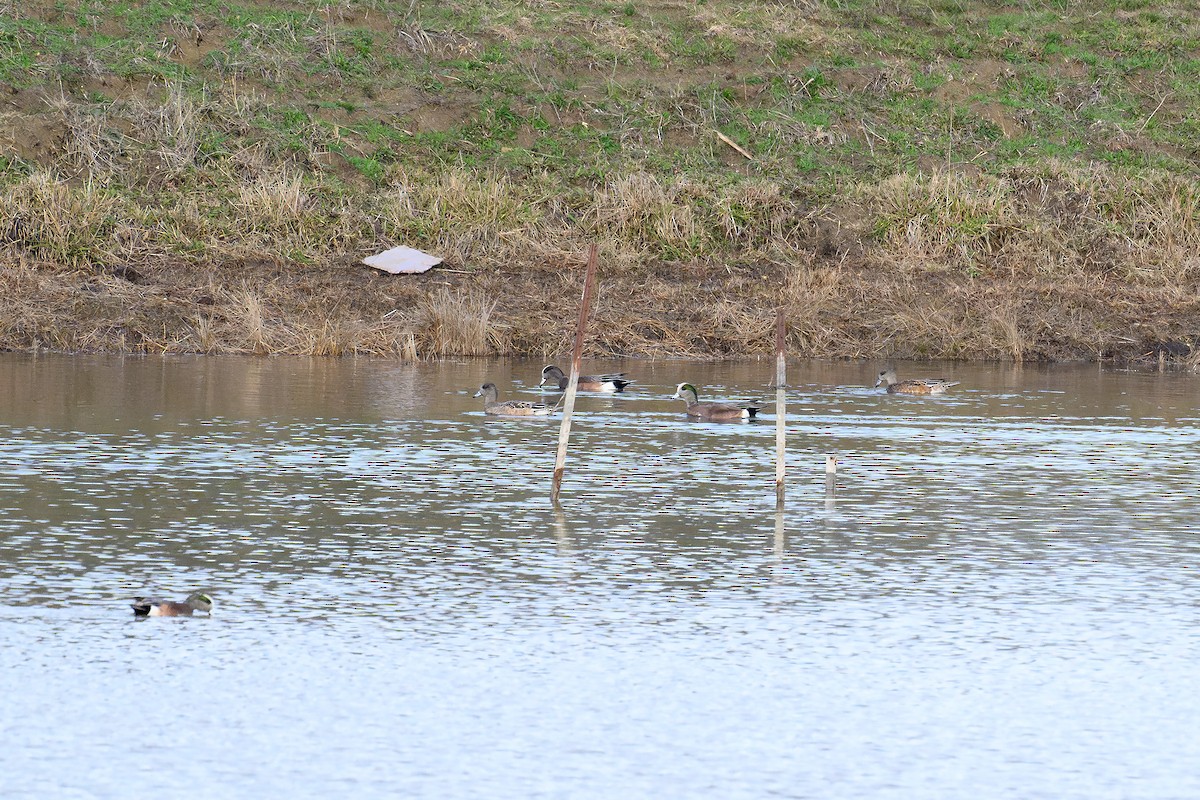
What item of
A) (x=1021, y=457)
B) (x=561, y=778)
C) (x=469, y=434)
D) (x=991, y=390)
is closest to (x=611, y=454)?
(x=469, y=434)

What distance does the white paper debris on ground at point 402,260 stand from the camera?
3234 cm

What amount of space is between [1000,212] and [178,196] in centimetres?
1455

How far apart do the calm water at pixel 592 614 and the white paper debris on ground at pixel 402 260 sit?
13.2m

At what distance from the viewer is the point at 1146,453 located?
17.7 meters

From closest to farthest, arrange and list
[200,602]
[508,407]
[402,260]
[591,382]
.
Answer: [200,602] < [508,407] < [591,382] < [402,260]

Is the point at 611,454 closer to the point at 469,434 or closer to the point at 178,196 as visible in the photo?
the point at 469,434

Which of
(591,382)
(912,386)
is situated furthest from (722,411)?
(912,386)

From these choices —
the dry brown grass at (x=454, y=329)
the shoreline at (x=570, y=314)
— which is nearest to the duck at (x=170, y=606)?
the shoreline at (x=570, y=314)

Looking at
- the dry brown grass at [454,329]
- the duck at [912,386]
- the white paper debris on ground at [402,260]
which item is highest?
the white paper debris on ground at [402,260]

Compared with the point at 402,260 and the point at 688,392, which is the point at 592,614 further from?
the point at 402,260

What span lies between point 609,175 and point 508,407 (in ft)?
57.9

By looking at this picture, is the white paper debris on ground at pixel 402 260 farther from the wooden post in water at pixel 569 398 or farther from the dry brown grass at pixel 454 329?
the wooden post in water at pixel 569 398

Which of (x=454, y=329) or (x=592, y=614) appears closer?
(x=592, y=614)

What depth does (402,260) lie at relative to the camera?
32656 millimetres
